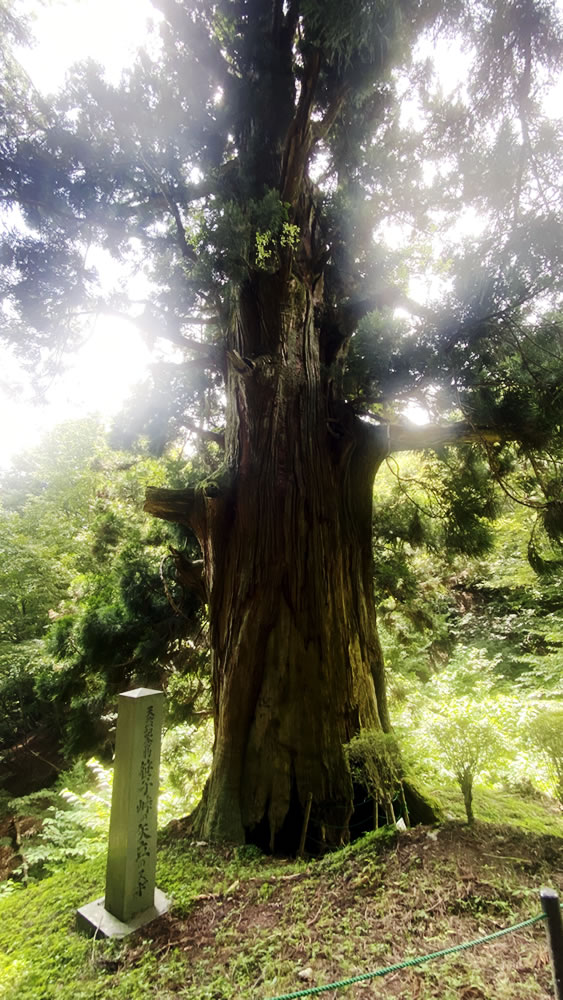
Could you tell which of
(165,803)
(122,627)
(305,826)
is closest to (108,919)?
(305,826)

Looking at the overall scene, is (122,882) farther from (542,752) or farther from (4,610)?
(4,610)

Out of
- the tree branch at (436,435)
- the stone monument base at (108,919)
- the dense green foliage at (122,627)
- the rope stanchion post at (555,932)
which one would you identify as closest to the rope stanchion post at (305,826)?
the stone monument base at (108,919)

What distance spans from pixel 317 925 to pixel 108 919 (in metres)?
1.00

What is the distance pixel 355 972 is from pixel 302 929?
35 centimetres

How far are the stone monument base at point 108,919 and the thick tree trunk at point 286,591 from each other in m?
0.63

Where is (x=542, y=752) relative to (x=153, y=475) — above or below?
below

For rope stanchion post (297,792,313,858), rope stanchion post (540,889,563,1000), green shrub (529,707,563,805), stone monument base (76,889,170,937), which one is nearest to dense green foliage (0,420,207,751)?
rope stanchion post (297,792,313,858)

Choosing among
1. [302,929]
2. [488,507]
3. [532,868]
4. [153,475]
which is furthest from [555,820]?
[153,475]

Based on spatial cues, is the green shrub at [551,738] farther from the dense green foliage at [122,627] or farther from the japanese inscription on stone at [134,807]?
the dense green foliage at [122,627]

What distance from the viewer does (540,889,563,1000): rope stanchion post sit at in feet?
3.91

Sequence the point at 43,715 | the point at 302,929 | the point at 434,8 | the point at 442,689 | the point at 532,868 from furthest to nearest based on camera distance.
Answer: the point at 43,715
the point at 442,689
the point at 434,8
the point at 532,868
the point at 302,929

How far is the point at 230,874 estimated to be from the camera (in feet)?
7.56

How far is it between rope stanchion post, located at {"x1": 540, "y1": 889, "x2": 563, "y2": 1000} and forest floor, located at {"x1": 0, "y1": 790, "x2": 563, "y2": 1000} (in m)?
0.20

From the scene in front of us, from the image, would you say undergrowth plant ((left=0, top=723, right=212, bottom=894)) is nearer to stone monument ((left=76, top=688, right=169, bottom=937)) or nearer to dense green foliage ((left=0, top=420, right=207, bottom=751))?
dense green foliage ((left=0, top=420, right=207, bottom=751))
